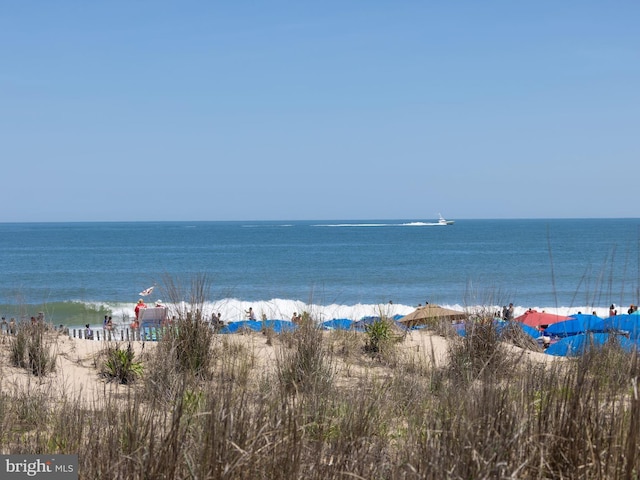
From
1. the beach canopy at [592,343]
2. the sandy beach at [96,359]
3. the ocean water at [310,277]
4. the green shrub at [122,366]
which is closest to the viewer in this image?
the beach canopy at [592,343]

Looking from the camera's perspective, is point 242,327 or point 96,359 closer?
point 96,359

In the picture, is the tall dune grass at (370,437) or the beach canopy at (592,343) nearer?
the tall dune grass at (370,437)

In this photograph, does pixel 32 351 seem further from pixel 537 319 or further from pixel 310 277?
pixel 310 277

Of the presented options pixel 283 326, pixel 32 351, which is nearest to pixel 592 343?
pixel 283 326

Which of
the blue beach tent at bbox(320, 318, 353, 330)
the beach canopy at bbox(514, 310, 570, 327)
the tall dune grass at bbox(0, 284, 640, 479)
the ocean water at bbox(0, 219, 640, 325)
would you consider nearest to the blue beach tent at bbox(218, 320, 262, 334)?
the blue beach tent at bbox(320, 318, 353, 330)

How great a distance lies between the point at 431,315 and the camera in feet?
45.1

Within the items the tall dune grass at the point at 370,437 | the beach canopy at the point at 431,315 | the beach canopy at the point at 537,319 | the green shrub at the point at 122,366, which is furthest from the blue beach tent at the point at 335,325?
the beach canopy at the point at 537,319

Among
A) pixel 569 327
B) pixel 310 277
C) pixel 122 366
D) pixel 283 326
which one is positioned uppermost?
pixel 283 326

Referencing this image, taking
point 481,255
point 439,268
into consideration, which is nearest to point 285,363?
point 439,268

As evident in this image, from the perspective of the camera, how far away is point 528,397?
14.7 feet

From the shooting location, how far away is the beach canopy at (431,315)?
1334cm

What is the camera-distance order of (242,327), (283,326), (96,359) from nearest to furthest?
(96,359) < (283,326) < (242,327)

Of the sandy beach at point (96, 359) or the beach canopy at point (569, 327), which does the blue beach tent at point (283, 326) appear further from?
the beach canopy at point (569, 327)

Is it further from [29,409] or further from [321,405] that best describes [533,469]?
[29,409]
